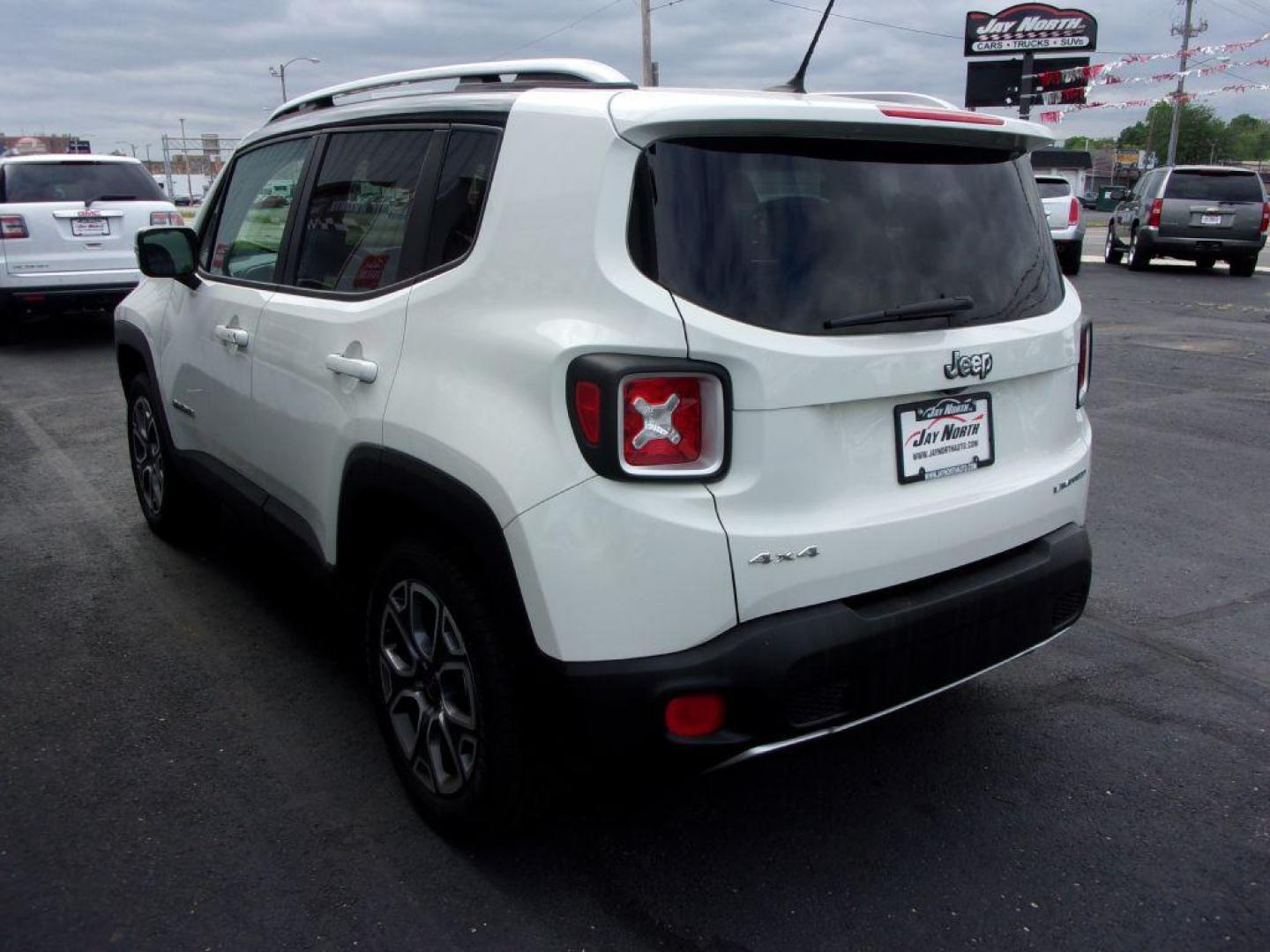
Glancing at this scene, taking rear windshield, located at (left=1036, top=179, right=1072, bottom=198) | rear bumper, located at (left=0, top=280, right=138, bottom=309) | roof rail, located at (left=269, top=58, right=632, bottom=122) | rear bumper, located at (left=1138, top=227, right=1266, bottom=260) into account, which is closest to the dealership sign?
rear windshield, located at (left=1036, top=179, right=1072, bottom=198)

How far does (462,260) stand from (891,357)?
3.42 feet

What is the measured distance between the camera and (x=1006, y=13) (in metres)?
33.9

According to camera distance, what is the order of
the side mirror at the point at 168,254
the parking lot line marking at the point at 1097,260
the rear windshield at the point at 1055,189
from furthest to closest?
the parking lot line marking at the point at 1097,260 < the rear windshield at the point at 1055,189 < the side mirror at the point at 168,254

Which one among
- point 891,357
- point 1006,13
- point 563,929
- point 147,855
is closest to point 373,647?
point 147,855

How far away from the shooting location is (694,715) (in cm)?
240

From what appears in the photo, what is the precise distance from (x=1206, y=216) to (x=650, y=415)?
65.6 ft

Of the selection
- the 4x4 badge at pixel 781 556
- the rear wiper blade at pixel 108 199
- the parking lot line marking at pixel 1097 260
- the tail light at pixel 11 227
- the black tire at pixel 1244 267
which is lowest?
the parking lot line marking at pixel 1097 260

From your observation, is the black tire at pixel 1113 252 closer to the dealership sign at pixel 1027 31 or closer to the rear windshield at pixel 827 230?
the dealership sign at pixel 1027 31

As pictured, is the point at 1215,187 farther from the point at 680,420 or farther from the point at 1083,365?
the point at 680,420

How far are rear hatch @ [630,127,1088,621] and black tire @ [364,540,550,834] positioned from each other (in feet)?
1.97

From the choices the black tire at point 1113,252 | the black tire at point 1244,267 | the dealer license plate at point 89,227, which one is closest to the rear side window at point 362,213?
the dealer license plate at point 89,227

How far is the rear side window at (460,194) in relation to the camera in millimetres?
2785

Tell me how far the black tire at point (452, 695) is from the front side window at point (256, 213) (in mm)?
1421

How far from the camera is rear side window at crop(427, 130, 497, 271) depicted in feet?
9.14
